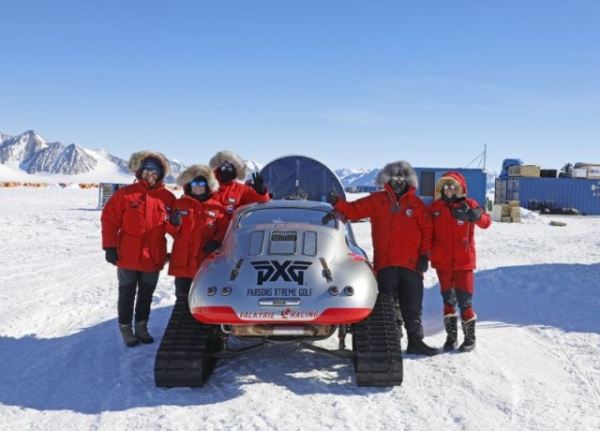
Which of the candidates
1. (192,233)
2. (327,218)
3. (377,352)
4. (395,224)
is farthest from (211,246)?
(377,352)

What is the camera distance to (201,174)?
6234mm

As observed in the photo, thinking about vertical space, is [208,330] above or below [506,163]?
below

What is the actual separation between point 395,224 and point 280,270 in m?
1.64

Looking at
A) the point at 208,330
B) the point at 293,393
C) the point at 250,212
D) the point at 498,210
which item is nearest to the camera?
the point at 293,393

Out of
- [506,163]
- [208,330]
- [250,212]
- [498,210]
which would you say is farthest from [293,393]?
[506,163]

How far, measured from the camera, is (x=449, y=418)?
4.17 m

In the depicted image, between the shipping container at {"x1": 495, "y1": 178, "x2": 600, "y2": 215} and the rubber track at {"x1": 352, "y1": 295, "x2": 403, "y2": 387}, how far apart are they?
32.8 m

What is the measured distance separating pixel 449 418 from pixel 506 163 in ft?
137

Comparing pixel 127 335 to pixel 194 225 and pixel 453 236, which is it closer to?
pixel 194 225

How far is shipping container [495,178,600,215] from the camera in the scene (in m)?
35.2

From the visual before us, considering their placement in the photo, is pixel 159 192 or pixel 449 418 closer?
pixel 449 418

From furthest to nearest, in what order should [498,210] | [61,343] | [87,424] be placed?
[498,210]
[61,343]
[87,424]

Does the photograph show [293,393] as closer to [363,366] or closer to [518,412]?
[363,366]

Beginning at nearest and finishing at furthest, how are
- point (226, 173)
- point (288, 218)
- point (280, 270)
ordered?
point (280, 270), point (288, 218), point (226, 173)
